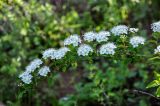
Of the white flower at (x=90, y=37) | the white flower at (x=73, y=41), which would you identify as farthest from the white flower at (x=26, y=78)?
the white flower at (x=90, y=37)

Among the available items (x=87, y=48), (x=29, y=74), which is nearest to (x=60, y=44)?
(x=29, y=74)

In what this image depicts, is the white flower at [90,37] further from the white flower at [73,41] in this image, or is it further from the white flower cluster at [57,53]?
the white flower cluster at [57,53]

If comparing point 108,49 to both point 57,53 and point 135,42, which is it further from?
point 57,53

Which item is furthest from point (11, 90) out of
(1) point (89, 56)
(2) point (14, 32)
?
(1) point (89, 56)

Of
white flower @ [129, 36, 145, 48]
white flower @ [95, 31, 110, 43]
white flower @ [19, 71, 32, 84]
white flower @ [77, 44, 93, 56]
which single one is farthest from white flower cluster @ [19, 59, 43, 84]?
white flower @ [129, 36, 145, 48]

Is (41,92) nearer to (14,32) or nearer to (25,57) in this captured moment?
(25,57)

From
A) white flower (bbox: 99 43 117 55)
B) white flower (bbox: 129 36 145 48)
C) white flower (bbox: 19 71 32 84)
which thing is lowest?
white flower (bbox: 19 71 32 84)

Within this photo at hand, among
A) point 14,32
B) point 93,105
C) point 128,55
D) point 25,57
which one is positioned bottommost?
point 93,105

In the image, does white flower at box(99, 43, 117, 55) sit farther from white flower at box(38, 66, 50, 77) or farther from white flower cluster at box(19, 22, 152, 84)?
white flower at box(38, 66, 50, 77)
